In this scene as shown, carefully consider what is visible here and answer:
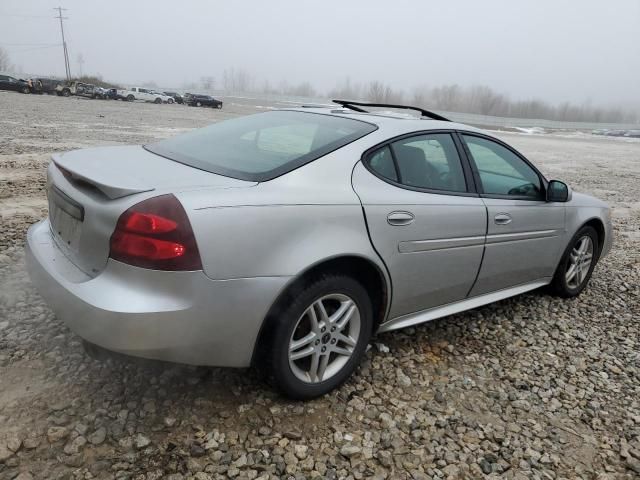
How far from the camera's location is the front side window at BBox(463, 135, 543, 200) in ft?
10.8

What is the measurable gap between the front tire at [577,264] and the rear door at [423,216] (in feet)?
4.35

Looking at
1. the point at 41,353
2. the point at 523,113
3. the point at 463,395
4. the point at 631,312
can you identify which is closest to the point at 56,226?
the point at 41,353

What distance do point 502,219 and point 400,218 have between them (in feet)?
3.20

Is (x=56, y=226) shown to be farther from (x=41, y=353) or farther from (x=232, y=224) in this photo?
(x=232, y=224)

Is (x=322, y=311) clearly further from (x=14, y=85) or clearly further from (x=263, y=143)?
(x=14, y=85)

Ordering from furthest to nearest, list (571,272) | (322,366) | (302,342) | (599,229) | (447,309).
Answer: (599,229)
(571,272)
(447,309)
(322,366)
(302,342)

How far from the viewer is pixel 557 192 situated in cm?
364

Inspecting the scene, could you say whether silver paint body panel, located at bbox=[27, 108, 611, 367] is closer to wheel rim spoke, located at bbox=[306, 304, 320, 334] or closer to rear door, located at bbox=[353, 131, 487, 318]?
rear door, located at bbox=[353, 131, 487, 318]

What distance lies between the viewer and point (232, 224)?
6.70 ft

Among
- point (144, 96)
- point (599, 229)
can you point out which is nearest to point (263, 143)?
point (599, 229)

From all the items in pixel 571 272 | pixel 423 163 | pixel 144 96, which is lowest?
pixel 144 96

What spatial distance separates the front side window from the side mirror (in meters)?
0.06

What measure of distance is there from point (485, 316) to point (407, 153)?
1598mm

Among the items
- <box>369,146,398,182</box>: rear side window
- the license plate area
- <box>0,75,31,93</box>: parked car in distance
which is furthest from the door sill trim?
<box>0,75,31,93</box>: parked car in distance
